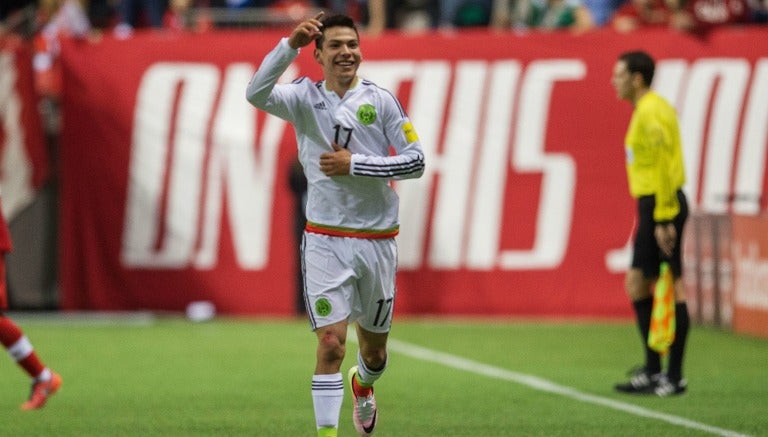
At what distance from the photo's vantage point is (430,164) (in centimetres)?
1819

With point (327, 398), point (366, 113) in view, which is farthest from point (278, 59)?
point (327, 398)

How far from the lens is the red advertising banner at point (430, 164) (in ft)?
59.3

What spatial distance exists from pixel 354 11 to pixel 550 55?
362cm

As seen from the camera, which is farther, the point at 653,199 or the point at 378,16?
the point at 378,16

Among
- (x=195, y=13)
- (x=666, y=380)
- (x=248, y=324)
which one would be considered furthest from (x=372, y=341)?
(x=195, y=13)

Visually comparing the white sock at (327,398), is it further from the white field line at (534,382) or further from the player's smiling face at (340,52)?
the white field line at (534,382)

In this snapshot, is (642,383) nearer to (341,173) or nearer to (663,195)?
A: (663,195)

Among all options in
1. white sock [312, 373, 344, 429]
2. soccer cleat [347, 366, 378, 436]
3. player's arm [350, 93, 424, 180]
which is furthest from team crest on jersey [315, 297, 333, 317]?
soccer cleat [347, 366, 378, 436]

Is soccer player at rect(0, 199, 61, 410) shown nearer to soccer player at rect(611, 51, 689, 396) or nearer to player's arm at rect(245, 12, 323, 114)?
player's arm at rect(245, 12, 323, 114)

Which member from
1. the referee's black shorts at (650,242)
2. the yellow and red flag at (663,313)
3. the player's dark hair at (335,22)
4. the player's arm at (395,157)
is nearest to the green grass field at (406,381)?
the yellow and red flag at (663,313)

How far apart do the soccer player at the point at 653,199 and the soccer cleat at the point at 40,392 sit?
4.10 m

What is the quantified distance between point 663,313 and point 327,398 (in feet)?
13.2

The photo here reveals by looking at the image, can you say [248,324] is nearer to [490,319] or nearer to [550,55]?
[490,319]

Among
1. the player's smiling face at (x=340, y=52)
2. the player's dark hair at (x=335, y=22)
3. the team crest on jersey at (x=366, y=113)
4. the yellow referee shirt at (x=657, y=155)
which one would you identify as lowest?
the yellow referee shirt at (x=657, y=155)
